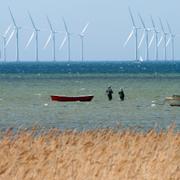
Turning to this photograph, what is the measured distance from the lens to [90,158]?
1861cm

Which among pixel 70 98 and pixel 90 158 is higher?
pixel 90 158

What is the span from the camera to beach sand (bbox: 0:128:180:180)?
1740cm

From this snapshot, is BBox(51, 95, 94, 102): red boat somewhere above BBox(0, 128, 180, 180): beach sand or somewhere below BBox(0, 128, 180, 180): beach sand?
below

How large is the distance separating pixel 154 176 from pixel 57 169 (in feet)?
6.15

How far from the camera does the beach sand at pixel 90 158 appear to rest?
17402mm

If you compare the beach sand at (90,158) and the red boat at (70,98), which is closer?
the beach sand at (90,158)

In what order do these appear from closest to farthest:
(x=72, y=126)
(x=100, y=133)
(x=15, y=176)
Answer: (x=15, y=176) < (x=100, y=133) < (x=72, y=126)

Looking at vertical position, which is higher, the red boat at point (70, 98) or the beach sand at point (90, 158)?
the beach sand at point (90, 158)

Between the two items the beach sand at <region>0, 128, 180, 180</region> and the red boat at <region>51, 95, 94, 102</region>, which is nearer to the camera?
the beach sand at <region>0, 128, 180, 180</region>

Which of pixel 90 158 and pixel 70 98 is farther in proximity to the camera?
pixel 70 98

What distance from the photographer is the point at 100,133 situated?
23.1 m

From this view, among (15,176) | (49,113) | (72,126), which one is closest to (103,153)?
(15,176)

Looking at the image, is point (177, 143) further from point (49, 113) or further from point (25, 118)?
point (49, 113)

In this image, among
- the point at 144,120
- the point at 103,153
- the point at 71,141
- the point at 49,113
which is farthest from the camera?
the point at 49,113
